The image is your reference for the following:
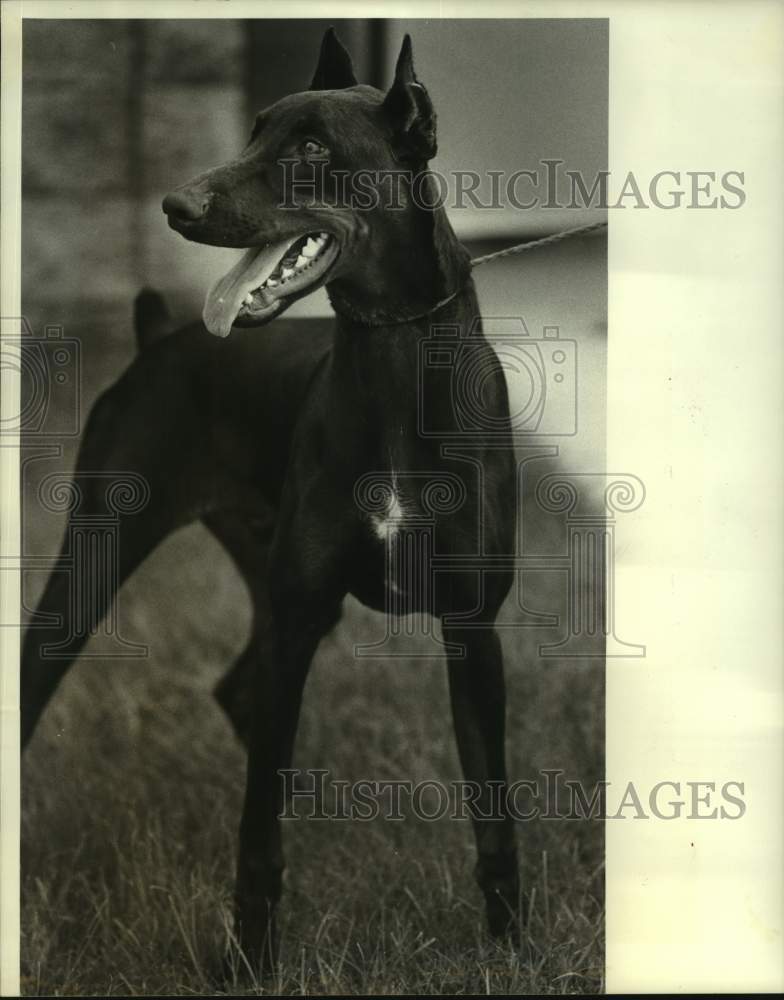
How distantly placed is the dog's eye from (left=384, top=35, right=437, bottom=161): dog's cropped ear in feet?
0.56

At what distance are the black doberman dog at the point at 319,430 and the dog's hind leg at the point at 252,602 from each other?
0.4 inches

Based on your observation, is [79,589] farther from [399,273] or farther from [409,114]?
[409,114]

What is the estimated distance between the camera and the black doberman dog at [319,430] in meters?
3.03

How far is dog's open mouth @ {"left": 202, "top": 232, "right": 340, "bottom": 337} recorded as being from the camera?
3.02m

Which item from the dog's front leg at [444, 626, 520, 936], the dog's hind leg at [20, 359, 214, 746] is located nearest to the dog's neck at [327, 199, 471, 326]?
the dog's hind leg at [20, 359, 214, 746]

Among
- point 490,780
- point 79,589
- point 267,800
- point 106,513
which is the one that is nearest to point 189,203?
point 106,513

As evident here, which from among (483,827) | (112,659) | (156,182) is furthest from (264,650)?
(156,182)

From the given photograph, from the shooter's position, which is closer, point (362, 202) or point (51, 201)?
point (362, 202)

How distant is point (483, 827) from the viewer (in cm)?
331

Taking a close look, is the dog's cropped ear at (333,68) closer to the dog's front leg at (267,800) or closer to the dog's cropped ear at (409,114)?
the dog's cropped ear at (409,114)

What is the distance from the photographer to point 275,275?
304 centimetres

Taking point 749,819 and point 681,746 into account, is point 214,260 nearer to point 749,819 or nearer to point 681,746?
point 681,746

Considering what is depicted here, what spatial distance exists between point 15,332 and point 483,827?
5.43 ft

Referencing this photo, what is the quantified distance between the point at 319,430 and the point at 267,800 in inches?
35.3
